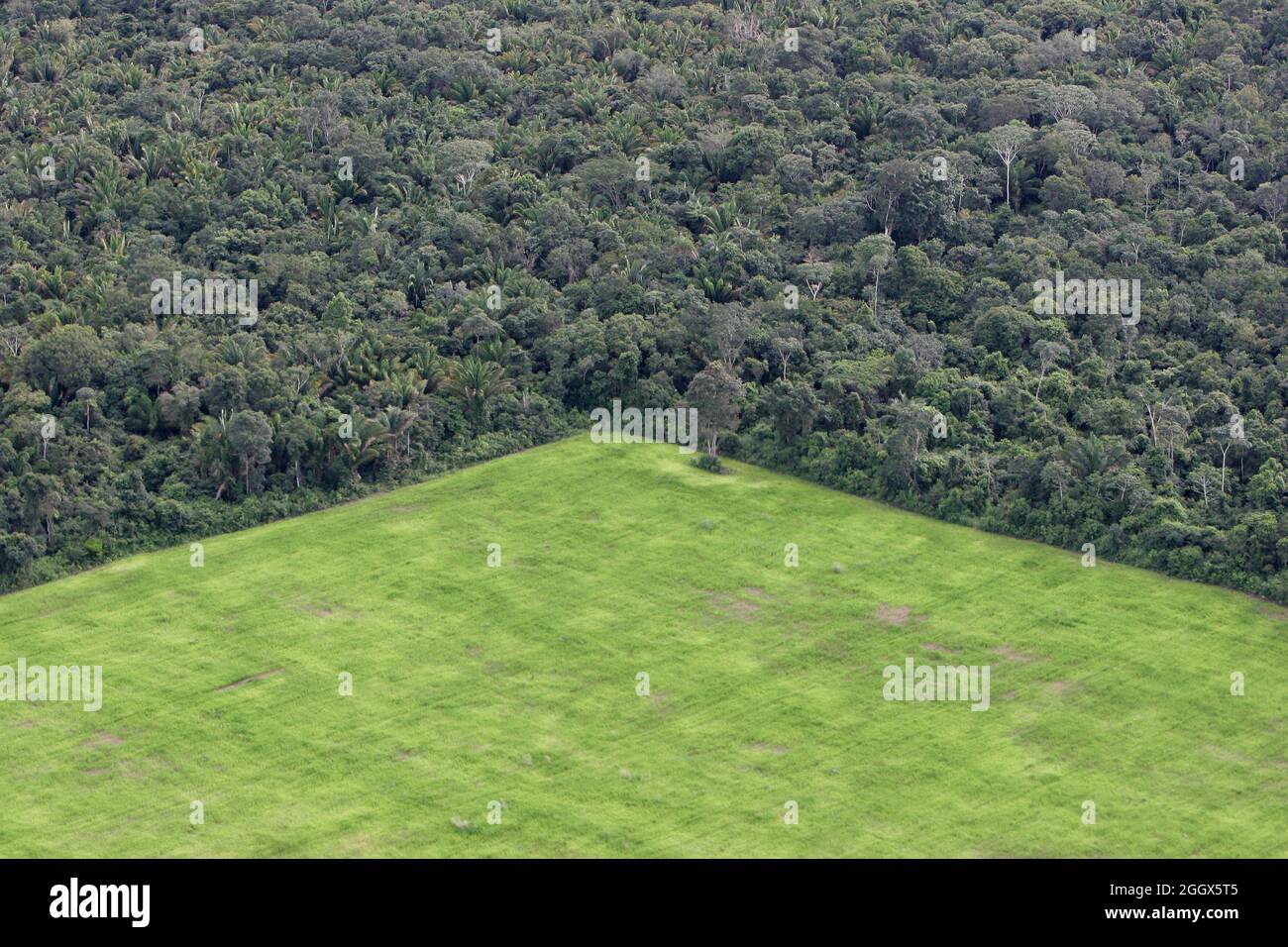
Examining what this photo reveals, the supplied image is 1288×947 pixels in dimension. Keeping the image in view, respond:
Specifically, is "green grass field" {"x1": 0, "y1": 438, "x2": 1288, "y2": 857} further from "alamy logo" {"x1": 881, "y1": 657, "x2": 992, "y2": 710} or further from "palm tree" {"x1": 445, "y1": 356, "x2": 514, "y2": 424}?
"palm tree" {"x1": 445, "y1": 356, "x2": 514, "y2": 424}

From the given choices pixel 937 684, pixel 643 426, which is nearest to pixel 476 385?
pixel 643 426

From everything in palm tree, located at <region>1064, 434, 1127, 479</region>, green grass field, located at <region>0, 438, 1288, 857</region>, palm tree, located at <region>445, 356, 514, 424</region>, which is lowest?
green grass field, located at <region>0, 438, 1288, 857</region>

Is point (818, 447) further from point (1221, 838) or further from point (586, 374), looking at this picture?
point (1221, 838)

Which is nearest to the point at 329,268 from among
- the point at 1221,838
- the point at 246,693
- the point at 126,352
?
the point at 126,352

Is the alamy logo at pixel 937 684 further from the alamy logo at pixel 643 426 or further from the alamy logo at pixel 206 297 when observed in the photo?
the alamy logo at pixel 206 297

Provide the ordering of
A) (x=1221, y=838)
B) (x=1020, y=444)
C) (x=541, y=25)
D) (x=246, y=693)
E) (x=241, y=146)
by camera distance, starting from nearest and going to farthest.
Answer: (x=1221, y=838)
(x=246, y=693)
(x=1020, y=444)
(x=241, y=146)
(x=541, y=25)

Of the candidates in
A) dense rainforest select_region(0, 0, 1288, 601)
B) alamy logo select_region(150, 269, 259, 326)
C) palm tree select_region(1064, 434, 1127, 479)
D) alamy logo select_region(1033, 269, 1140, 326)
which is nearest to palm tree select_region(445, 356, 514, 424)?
dense rainforest select_region(0, 0, 1288, 601)

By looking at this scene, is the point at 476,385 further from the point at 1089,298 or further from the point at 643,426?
the point at 1089,298
